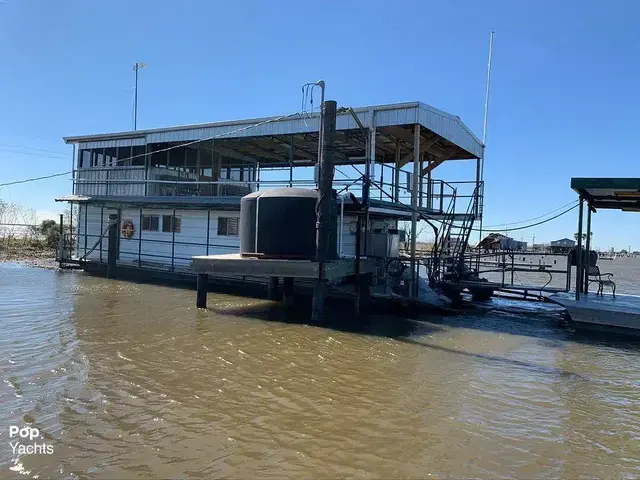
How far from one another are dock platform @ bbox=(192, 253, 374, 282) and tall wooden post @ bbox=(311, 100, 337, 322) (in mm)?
Result: 259

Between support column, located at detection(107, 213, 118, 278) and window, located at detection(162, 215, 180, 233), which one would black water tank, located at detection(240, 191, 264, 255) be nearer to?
window, located at detection(162, 215, 180, 233)

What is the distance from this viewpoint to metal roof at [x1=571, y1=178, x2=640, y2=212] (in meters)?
11.8

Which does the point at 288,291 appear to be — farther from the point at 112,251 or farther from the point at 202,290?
the point at 112,251

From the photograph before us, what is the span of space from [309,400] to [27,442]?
3221 mm

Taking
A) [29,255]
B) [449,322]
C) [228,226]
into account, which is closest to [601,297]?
[449,322]

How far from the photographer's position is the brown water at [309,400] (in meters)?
4.85

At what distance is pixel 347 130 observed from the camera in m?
17.2

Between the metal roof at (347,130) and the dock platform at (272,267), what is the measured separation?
508 cm

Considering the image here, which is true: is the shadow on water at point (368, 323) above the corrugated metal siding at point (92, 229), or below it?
below

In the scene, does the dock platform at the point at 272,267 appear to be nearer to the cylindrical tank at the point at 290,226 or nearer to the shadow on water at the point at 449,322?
the cylindrical tank at the point at 290,226

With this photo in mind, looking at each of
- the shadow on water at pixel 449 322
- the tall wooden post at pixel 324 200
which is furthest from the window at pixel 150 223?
the tall wooden post at pixel 324 200

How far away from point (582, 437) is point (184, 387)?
507cm

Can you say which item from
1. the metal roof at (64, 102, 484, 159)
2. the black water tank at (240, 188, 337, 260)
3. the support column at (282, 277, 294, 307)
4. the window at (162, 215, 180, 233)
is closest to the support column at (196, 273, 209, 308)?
the black water tank at (240, 188, 337, 260)

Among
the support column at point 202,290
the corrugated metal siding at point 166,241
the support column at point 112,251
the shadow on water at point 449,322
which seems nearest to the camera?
the shadow on water at point 449,322
